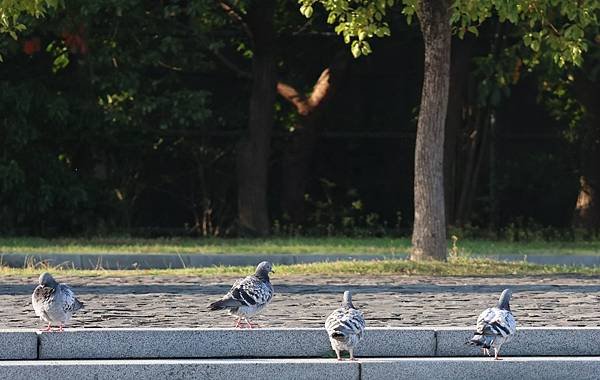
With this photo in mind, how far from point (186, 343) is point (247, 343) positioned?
1.50 feet

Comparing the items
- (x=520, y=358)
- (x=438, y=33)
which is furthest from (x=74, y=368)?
(x=438, y=33)

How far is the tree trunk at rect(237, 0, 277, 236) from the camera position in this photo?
28.7 meters

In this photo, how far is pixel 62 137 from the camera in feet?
96.7

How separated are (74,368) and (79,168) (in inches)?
765

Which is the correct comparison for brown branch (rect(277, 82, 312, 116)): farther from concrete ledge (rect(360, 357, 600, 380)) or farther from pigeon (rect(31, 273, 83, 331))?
concrete ledge (rect(360, 357, 600, 380))

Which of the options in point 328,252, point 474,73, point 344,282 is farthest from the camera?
point 474,73

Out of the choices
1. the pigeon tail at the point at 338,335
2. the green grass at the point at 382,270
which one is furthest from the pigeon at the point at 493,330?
the green grass at the point at 382,270

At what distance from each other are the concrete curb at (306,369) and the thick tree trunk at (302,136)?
18761mm

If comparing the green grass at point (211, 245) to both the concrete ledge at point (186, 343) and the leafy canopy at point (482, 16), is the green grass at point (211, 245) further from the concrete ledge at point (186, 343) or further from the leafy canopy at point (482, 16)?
the concrete ledge at point (186, 343)

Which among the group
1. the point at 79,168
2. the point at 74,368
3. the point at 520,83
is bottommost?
the point at 74,368

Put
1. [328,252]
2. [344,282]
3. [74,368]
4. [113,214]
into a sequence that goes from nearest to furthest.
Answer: [74,368] → [344,282] → [328,252] → [113,214]

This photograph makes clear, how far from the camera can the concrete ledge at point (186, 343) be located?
11.6m

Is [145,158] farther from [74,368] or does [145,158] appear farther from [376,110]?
[74,368]

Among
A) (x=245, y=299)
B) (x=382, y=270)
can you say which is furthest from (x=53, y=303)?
(x=382, y=270)
